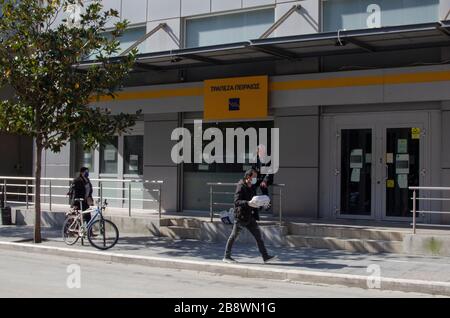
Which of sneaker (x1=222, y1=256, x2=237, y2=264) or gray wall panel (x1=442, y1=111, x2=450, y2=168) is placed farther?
gray wall panel (x1=442, y1=111, x2=450, y2=168)

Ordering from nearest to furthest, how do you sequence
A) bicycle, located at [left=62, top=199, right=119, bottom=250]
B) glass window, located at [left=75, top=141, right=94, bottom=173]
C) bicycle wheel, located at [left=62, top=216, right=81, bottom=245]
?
bicycle, located at [left=62, top=199, right=119, bottom=250] → bicycle wheel, located at [left=62, top=216, right=81, bottom=245] → glass window, located at [left=75, top=141, right=94, bottom=173]

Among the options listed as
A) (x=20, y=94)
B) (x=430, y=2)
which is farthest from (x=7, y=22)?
(x=430, y=2)

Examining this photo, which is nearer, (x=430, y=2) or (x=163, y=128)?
(x=430, y=2)

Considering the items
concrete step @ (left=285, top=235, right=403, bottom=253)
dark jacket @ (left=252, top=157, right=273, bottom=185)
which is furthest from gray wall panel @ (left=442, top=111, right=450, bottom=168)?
dark jacket @ (left=252, top=157, right=273, bottom=185)

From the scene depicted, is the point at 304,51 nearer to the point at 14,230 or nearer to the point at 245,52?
the point at 245,52

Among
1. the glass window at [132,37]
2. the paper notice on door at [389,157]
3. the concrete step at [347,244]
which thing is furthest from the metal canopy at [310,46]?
the concrete step at [347,244]

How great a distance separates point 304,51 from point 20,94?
6839mm

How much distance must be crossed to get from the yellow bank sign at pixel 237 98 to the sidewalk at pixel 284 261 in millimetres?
3730

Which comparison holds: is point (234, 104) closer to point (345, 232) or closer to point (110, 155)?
point (345, 232)

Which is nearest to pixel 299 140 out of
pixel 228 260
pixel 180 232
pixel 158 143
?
pixel 180 232

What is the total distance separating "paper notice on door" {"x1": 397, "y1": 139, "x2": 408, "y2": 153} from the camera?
46.6 feet

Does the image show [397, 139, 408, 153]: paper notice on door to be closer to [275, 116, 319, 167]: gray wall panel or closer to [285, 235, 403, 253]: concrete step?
[275, 116, 319, 167]: gray wall panel

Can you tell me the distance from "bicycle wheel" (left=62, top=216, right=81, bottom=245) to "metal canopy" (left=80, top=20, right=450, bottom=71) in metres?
4.05

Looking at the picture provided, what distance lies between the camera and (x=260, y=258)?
38.3 ft
